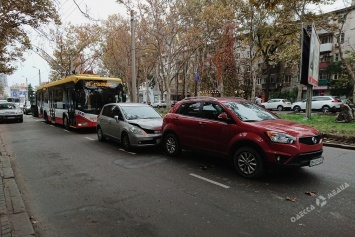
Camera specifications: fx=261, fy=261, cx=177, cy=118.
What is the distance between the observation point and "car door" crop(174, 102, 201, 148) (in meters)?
6.90

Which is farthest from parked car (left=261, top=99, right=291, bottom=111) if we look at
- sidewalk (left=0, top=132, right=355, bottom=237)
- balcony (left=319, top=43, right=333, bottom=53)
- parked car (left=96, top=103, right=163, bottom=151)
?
sidewalk (left=0, top=132, right=355, bottom=237)

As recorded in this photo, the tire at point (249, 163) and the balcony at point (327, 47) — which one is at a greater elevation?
the balcony at point (327, 47)

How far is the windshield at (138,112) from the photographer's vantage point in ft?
30.6

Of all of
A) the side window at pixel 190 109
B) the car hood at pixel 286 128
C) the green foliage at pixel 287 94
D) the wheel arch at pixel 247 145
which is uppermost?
the green foliage at pixel 287 94

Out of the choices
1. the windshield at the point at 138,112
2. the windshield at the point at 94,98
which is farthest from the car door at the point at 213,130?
the windshield at the point at 94,98

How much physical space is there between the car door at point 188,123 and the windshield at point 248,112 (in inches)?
38.2

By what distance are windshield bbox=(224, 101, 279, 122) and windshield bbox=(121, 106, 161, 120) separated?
3.91 meters

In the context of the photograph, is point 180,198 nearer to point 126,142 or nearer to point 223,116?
point 223,116

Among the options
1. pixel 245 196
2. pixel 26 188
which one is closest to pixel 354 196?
pixel 245 196

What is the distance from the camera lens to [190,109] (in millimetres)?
7293

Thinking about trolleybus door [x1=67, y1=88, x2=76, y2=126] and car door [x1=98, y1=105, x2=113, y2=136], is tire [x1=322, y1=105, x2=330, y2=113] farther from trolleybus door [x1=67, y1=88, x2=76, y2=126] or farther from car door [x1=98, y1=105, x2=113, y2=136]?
trolleybus door [x1=67, y1=88, x2=76, y2=126]

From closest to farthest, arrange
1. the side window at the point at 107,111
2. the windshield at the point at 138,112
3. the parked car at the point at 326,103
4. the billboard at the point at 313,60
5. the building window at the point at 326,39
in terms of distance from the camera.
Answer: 1. the windshield at the point at 138,112
2. the side window at the point at 107,111
3. the billboard at the point at 313,60
4. the parked car at the point at 326,103
5. the building window at the point at 326,39

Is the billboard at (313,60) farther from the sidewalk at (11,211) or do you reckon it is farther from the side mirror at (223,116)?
the sidewalk at (11,211)

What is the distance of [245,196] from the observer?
4.75 meters
